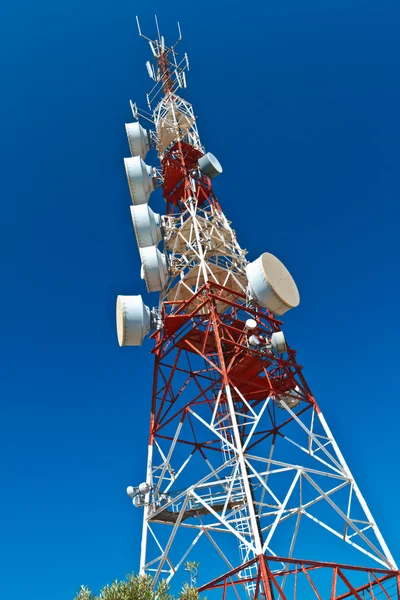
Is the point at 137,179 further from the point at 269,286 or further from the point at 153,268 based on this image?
the point at 269,286

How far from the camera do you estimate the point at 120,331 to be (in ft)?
76.6

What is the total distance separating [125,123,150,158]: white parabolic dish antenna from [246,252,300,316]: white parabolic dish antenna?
44.6 feet

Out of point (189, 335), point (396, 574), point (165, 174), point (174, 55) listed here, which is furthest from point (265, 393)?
point (174, 55)

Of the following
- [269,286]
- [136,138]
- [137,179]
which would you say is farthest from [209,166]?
[269,286]

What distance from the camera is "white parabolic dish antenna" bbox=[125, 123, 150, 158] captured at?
3122cm

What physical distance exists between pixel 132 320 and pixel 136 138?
14171 millimetres

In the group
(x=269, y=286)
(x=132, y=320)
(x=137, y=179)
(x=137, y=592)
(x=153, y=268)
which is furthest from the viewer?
(x=137, y=179)

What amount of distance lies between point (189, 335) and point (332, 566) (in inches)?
461

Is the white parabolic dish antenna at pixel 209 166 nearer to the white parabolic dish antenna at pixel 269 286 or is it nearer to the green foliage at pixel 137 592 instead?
the white parabolic dish antenna at pixel 269 286

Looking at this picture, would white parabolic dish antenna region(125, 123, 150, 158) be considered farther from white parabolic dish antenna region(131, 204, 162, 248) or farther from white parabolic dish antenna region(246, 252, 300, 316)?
white parabolic dish antenna region(246, 252, 300, 316)

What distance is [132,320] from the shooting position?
22625 millimetres

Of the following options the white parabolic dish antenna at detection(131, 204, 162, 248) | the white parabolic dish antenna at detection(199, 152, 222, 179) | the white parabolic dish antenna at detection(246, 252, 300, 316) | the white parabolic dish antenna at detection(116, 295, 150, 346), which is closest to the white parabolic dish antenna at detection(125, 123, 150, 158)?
the white parabolic dish antenna at detection(199, 152, 222, 179)

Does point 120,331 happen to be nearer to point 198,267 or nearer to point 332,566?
point 198,267

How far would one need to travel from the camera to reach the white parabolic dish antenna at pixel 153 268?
24516 millimetres
